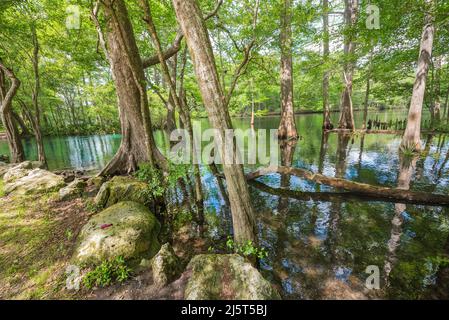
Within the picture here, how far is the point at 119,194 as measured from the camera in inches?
161

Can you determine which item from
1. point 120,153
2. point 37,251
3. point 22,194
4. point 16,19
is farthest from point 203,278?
point 16,19

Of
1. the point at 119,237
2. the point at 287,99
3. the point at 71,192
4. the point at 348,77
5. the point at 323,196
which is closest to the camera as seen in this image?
the point at 119,237

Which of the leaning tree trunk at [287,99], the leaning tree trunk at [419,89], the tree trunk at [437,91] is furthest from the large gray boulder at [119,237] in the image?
the tree trunk at [437,91]

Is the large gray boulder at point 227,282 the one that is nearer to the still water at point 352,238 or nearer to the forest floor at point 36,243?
the still water at point 352,238

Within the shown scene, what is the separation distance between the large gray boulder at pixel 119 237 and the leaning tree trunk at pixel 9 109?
23.8 ft

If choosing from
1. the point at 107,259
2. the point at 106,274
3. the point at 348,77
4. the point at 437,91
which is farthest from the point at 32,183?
the point at 437,91

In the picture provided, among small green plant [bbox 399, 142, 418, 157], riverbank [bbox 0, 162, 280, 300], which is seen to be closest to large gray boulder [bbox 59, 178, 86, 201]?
riverbank [bbox 0, 162, 280, 300]

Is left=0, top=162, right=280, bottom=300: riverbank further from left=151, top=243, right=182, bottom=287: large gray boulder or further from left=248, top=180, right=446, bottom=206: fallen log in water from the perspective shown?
left=248, top=180, right=446, bottom=206: fallen log in water

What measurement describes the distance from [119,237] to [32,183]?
4.31 metres

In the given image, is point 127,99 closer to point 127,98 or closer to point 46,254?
point 127,98

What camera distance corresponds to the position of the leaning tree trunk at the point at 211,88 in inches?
85.5

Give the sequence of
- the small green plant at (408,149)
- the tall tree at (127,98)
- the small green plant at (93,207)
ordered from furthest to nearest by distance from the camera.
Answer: the small green plant at (408,149), the tall tree at (127,98), the small green plant at (93,207)

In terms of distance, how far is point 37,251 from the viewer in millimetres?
2900

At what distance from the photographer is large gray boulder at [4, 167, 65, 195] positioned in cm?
493
